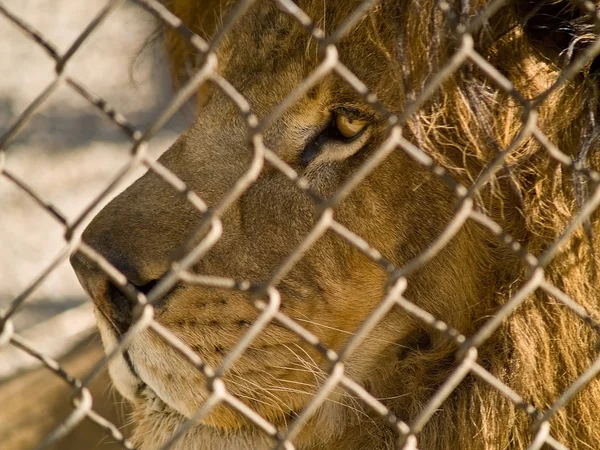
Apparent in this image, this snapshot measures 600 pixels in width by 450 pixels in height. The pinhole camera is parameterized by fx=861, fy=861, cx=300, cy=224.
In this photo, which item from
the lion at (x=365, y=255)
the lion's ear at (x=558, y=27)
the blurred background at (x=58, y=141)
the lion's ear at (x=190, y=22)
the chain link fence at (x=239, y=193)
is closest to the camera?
the chain link fence at (x=239, y=193)

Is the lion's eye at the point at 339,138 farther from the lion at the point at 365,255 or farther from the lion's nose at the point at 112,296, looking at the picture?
the lion's nose at the point at 112,296

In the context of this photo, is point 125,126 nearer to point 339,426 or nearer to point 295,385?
point 295,385

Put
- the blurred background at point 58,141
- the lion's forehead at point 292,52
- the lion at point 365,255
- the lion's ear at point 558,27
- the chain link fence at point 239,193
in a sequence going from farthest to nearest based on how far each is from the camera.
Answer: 1. the blurred background at point 58,141
2. the lion's forehead at point 292,52
3. the lion at point 365,255
4. the lion's ear at point 558,27
5. the chain link fence at point 239,193

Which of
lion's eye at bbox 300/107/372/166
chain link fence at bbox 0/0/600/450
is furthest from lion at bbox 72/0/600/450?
chain link fence at bbox 0/0/600/450

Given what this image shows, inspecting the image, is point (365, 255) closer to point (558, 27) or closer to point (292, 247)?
point (292, 247)

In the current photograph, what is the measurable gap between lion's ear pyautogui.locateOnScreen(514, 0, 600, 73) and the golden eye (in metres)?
0.39

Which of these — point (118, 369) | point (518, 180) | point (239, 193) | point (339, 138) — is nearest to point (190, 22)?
point (339, 138)

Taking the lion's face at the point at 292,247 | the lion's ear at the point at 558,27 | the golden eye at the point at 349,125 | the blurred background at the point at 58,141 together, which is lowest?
the blurred background at the point at 58,141

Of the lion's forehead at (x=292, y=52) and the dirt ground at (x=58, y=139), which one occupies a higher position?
the lion's forehead at (x=292, y=52)

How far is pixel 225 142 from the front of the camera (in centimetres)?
190

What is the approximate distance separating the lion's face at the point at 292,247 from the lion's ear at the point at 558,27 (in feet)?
0.91

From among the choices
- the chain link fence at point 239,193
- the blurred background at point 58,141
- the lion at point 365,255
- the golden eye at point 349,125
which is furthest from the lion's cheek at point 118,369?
the blurred background at point 58,141

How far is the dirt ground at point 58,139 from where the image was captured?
12.2 feet

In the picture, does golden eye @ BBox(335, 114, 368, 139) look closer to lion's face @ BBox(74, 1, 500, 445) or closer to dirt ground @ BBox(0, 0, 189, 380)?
lion's face @ BBox(74, 1, 500, 445)
